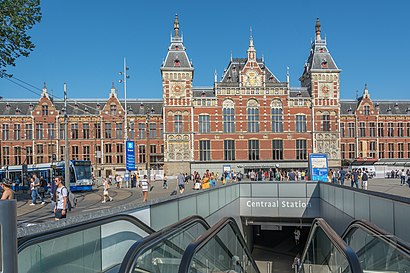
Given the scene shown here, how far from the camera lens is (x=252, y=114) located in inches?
1879

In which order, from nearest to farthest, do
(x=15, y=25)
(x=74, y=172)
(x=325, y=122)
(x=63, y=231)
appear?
1. (x=63, y=231)
2. (x=15, y=25)
3. (x=74, y=172)
4. (x=325, y=122)

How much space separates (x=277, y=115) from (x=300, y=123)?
297 centimetres

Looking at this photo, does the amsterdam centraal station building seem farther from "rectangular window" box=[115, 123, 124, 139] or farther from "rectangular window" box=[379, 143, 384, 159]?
"rectangular window" box=[379, 143, 384, 159]

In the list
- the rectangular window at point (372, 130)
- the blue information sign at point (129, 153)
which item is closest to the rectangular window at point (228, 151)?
the rectangular window at point (372, 130)

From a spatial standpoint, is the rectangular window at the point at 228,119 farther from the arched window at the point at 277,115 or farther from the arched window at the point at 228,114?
the arched window at the point at 277,115

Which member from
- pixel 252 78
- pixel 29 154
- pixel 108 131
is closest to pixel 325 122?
pixel 252 78

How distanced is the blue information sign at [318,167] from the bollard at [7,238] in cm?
2812

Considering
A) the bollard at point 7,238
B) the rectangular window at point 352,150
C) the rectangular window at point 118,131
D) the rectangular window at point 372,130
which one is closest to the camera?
the bollard at point 7,238

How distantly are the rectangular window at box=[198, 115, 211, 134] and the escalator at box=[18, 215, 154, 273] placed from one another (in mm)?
41141

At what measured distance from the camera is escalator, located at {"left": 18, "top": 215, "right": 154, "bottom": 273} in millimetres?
3364

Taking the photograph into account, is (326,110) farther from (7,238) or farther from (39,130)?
(7,238)

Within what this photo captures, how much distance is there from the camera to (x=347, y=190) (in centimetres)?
1367

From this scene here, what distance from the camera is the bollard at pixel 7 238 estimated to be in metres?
1.73

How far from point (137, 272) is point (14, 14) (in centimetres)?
1455
